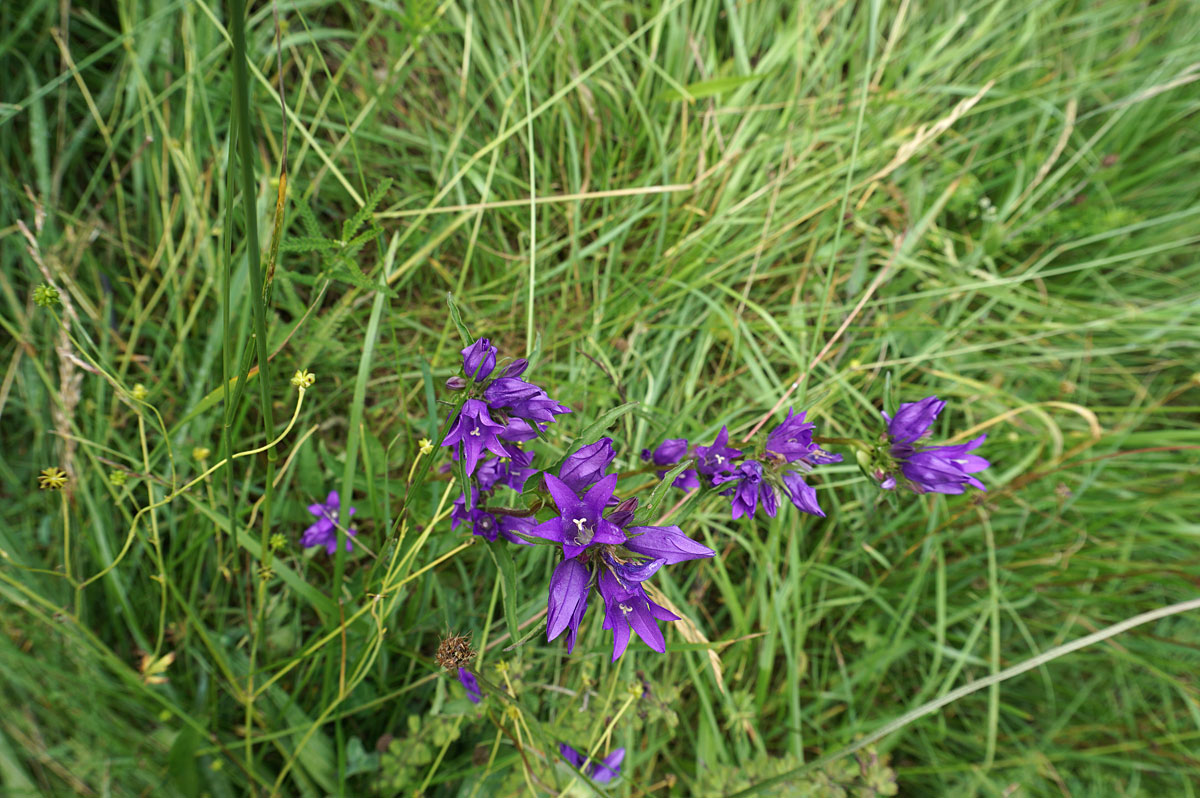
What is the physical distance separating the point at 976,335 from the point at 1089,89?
1.20m

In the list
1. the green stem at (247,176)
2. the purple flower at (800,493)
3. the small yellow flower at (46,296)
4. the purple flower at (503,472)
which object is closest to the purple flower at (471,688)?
the purple flower at (503,472)

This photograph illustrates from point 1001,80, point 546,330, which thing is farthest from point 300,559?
point 1001,80

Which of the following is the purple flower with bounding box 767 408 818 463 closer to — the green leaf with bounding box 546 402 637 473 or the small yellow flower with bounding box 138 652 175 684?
the green leaf with bounding box 546 402 637 473

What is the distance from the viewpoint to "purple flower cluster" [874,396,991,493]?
122cm

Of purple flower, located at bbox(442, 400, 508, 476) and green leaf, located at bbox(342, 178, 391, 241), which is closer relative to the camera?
purple flower, located at bbox(442, 400, 508, 476)

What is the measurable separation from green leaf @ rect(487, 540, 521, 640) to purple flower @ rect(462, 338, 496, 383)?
0.31 meters

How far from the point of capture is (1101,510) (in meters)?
2.18

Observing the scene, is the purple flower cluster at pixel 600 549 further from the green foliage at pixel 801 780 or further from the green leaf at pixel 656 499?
the green foliage at pixel 801 780

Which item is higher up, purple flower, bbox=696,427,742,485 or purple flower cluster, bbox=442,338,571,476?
purple flower cluster, bbox=442,338,571,476

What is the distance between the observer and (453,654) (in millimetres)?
1083

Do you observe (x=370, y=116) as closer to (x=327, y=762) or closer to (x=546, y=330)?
(x=546, y=330)

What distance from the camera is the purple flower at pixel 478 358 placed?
104 centimetres

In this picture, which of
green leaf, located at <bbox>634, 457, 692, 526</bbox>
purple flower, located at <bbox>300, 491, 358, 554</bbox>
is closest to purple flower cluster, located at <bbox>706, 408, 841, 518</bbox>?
green leaf, located at <bbox>634, 457, 692, 526</bbox>

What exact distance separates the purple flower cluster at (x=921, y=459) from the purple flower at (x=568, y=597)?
674mm
